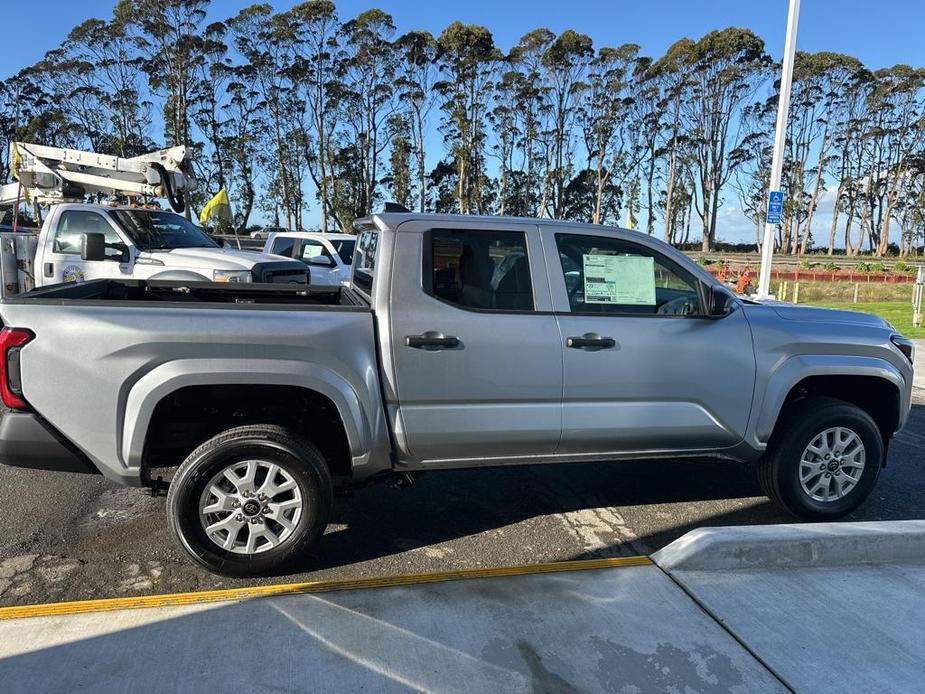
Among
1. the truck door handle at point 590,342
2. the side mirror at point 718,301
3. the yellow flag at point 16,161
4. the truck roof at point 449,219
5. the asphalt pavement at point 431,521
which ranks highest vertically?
the yellow flag at point 16,161

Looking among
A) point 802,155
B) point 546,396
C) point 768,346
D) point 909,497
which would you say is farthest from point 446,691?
point 802,155

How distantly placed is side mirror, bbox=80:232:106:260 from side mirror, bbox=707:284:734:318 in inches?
288

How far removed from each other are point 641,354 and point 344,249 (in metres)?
10.2

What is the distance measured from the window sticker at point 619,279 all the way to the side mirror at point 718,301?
341mm

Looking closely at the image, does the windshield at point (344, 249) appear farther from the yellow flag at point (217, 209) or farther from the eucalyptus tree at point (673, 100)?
the eucalyptus tree at point (673, 100)

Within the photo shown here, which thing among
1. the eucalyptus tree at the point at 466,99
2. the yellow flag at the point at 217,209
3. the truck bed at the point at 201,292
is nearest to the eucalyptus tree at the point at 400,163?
the eucalyptus tree at the point at 466,99

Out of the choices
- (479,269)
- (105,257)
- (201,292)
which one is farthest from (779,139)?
(201,292)

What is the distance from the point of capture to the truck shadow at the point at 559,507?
162 inches

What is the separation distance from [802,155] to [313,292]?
233 feet

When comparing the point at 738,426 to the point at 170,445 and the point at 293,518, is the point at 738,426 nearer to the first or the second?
the point at 293,518

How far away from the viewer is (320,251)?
13484 mm

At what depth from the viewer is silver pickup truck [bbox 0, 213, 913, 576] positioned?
347 centimetres

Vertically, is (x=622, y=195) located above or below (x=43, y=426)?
above

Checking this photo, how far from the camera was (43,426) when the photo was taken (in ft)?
11.4
